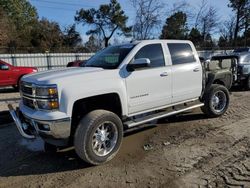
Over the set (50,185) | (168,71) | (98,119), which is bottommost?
(50,185)

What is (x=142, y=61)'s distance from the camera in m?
5.39

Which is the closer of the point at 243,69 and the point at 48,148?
the point at 48,148

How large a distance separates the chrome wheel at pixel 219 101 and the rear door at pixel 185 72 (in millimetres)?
898

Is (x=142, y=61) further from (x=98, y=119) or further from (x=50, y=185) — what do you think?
(x=50, y=185)

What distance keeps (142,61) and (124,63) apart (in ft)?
1.11

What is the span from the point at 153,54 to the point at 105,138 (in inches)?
80.0

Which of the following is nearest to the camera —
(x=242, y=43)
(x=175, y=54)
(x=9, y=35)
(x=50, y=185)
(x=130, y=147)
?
(x=50, y=185)

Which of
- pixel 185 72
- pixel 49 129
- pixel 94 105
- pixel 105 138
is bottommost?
pixel 105 138

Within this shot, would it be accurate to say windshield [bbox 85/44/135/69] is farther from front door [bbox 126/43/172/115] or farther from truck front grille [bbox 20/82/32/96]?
truck front grille [bbox 20/82/32/96]

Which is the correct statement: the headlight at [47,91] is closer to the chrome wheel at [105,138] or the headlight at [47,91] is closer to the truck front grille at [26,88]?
the truck front grille at [26,88]

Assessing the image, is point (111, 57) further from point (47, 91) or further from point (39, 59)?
point (39, 59)

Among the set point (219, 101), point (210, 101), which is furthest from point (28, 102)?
point (219, 101)

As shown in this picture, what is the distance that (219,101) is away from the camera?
7.95m

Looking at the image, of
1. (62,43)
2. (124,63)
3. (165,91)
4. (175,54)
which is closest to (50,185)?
(124,63)
